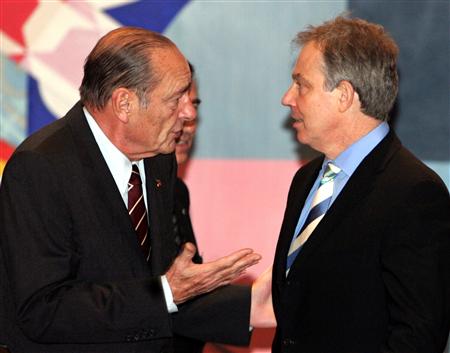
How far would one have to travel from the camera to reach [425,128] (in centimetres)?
445

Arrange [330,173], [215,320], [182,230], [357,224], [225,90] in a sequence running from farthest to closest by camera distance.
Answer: [225,90]
[182,230]
[215,320]
[330,173]
[357,224]

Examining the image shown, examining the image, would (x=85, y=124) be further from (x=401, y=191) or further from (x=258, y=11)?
(x=258, y=11)

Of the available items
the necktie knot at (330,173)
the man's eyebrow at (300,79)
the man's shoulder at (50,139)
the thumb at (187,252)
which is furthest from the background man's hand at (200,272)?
the man's eyebrow at (300,79)

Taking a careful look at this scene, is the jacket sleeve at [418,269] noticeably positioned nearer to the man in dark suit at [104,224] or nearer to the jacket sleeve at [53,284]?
the man in dark suit at [104,224]

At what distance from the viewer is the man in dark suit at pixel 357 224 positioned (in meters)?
2.52

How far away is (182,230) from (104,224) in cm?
108

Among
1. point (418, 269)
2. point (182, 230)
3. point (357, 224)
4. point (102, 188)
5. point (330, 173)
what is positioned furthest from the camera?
point (182, 230)

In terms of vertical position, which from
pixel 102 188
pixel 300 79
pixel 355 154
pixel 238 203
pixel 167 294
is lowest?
pixel 238 203

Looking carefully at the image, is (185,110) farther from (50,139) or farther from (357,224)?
(357,224)

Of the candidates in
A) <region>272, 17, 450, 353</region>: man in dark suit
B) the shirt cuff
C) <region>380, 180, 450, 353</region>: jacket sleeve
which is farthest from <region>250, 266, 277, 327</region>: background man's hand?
<region>380, 180, 450, 353</region>: jacket sleeve

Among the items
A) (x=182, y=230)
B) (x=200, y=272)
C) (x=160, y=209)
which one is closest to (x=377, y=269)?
(x=200, y=272)

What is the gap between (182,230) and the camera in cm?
376

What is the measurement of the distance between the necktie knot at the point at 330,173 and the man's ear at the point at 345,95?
0.19m

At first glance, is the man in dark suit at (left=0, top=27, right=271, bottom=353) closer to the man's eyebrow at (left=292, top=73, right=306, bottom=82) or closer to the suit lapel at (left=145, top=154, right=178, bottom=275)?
the suit lapel at (left=145, top=154, right=178, bottom=275)
